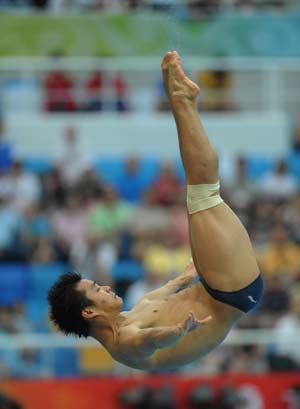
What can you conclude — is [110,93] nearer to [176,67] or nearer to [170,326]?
[176,67]

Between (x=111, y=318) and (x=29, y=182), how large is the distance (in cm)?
875

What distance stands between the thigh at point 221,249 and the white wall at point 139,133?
36.6 ft

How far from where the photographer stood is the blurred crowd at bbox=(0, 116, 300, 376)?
15.3 metres

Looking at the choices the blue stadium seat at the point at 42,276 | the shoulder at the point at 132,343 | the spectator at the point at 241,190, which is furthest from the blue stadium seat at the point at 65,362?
the shoulder at the point at 132,343

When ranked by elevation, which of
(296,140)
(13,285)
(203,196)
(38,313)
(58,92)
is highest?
(203,196)

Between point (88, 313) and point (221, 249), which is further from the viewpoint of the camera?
point (88, 313)

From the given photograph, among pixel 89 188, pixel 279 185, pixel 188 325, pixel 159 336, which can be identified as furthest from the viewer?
pixel 279 185

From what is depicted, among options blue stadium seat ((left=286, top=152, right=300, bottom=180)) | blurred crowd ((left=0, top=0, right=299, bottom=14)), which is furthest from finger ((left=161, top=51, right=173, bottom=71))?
blurred crowd ((left=0, top=0, right=299, bottom=14))

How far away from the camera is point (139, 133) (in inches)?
792

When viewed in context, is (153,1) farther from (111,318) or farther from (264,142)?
(111,318)

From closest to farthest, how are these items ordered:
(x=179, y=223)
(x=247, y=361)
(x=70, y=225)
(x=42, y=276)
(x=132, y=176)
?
1. (x=247, y=361)
2. (x=42, y=276)
3. (x=179, y=223)
4. (x=70, y=225)
5. (x=132, y=176)

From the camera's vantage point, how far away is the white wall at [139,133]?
20000mm

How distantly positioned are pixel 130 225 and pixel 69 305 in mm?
7824

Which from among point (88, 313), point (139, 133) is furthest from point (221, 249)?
point (139, 133)
